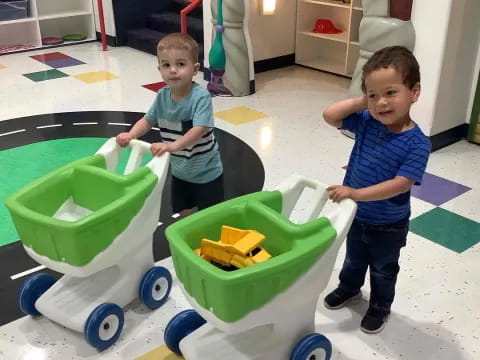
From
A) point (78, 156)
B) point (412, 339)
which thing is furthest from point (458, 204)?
point (78, 156)

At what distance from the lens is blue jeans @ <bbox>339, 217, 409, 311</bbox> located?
4.47ft

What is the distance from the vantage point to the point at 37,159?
2506 mm

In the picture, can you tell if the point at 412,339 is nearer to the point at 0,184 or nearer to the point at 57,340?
the point at 57,340

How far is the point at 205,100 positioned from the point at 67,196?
0.46 metres

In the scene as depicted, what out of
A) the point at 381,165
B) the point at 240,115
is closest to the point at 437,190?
the point at 381,165

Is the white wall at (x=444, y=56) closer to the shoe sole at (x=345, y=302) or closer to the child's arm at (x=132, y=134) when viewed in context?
the shoe sole at (x=345, y=302)

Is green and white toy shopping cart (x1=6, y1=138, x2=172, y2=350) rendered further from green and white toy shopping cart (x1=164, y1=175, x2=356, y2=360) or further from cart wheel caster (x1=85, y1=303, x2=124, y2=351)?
green and white toy shopping cart (x1=164, y1=175, x2=356, y2=360)

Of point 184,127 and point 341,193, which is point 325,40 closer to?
point 184,127

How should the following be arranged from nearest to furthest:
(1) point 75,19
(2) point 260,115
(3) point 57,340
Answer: (3) point 57,340 → (2) point 260,115 → (1) point 75,19

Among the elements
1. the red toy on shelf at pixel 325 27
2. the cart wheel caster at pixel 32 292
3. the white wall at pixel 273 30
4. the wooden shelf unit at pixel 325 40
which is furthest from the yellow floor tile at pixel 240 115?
the cart wheel caster at pixel 32 292

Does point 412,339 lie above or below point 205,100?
below

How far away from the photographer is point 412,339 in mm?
1471

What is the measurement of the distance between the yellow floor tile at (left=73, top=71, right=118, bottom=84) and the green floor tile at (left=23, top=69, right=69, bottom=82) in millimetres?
129

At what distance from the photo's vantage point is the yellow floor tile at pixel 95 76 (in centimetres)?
366
